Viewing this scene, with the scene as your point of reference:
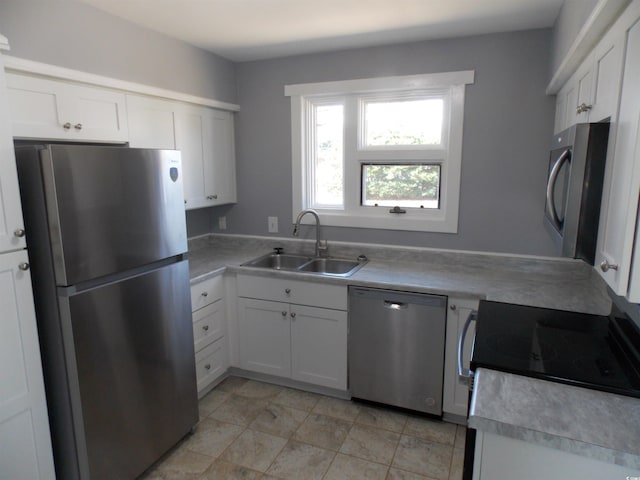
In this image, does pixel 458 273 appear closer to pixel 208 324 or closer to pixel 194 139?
pixel 208 324

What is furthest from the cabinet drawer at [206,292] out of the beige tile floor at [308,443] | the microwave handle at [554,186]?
the microwave handle at [554,186]

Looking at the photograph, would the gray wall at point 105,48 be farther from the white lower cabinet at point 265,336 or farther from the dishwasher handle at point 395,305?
the dishwasher handle at point 395,305

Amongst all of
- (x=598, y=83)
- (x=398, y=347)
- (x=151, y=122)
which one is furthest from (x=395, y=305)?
(x=151, y=122)

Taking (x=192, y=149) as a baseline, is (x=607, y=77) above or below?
above

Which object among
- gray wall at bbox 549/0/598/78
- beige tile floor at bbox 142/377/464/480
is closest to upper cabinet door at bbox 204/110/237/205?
beige tile floor at bbox 142/377/464/480

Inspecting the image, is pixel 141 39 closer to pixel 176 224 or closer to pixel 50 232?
pixel 176 224

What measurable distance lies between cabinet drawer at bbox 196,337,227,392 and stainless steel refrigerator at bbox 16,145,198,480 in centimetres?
47

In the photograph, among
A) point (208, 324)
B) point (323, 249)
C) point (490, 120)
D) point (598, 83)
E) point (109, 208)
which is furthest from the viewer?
point (323, 249)

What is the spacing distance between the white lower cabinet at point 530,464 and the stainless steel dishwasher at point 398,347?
1.25m

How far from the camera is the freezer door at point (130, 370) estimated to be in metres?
1.71

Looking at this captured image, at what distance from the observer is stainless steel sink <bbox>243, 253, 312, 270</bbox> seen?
3.16 m

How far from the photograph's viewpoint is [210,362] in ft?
9.16

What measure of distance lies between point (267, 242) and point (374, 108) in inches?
52.8

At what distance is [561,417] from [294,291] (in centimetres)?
181
